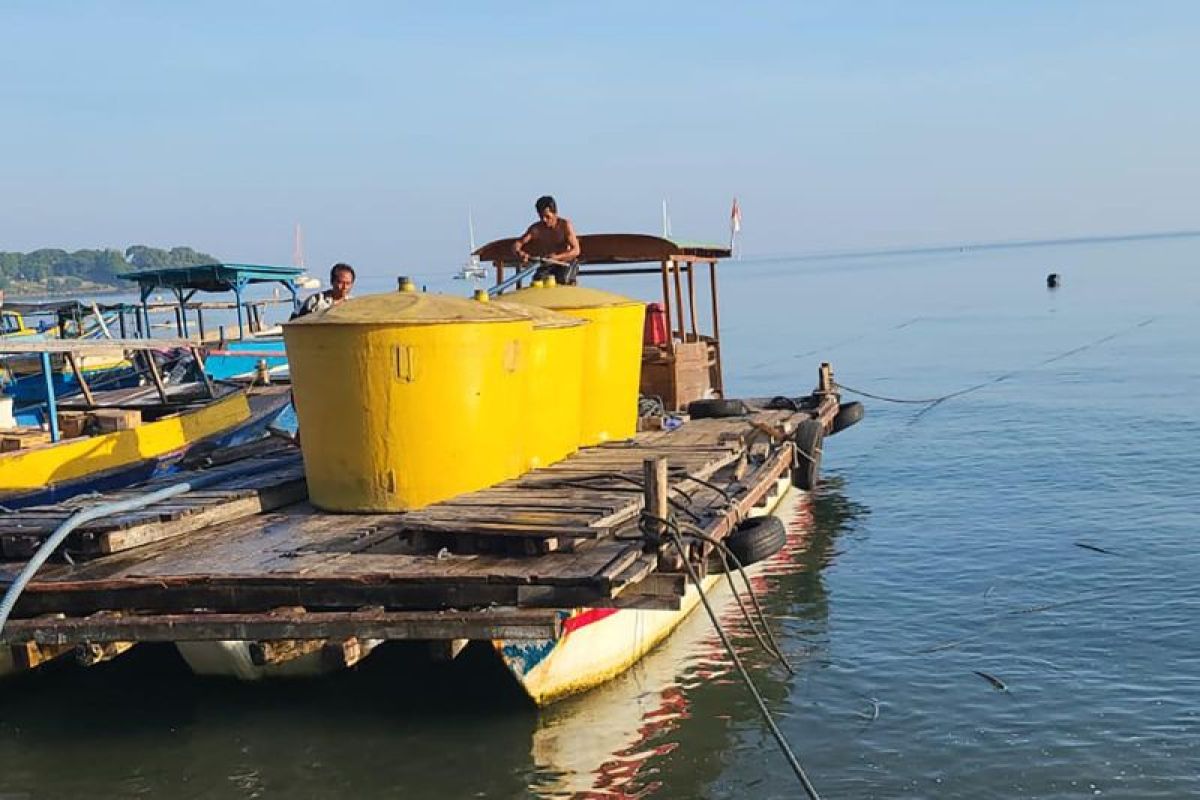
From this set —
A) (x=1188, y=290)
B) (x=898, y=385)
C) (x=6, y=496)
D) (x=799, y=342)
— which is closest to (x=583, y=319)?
(x=6, y=496)

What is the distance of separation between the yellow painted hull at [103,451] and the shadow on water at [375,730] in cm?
402

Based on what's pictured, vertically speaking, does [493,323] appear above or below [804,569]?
above

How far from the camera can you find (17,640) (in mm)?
7969

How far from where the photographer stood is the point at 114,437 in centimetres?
1459

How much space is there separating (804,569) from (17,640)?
9.05 metres

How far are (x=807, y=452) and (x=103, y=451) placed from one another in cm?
878

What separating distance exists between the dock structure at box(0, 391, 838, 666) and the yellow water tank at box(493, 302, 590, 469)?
3.38 feet

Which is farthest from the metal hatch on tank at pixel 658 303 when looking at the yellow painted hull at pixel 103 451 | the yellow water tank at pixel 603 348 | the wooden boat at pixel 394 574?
the wooden boat at pixel 394 574

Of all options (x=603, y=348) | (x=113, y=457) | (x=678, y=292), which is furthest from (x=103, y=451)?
(x=678, y=292)

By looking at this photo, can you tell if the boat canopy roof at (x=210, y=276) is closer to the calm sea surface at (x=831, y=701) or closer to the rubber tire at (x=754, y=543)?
the calm sea surface at (x=831, y=701)

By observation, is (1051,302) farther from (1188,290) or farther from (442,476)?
(442,476)

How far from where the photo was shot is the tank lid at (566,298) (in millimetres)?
12461

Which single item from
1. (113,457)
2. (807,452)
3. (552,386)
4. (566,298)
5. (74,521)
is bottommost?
(807,452)

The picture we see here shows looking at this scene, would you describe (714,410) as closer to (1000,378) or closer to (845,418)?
(845,418)
